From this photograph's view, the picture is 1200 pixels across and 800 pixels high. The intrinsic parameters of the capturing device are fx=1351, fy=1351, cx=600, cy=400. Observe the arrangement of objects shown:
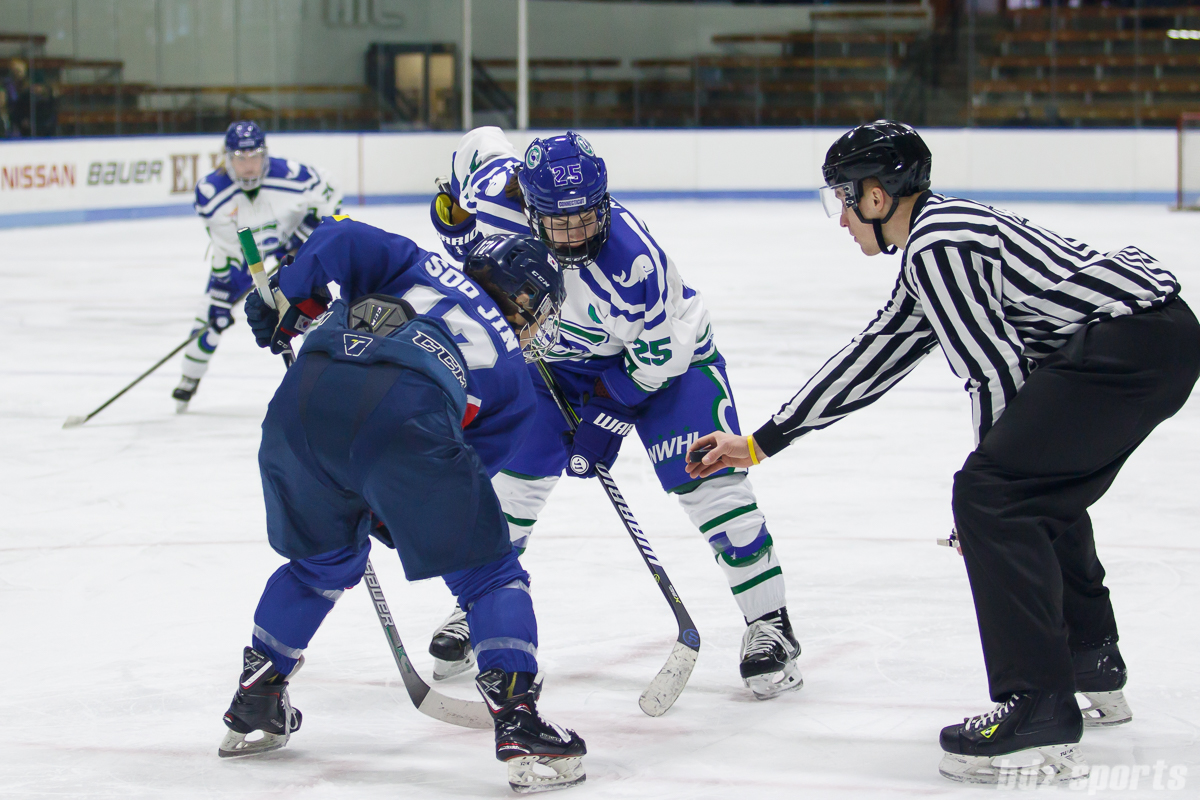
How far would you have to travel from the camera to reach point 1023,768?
2.18 meters

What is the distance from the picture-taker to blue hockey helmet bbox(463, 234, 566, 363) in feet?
7.04

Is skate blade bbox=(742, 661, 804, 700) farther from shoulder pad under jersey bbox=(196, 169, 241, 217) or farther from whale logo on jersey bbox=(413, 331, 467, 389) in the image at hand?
shoulder pad under jersey bbox=(196, 169, 241, 217)

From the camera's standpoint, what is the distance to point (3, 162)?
12.6 meters

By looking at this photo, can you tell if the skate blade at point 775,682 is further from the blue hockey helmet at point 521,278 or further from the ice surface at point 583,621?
the blue hockey helmet at point 521,278

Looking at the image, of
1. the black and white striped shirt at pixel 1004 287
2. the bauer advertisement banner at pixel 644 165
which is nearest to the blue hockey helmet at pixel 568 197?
the black and white striped shirt at pixel 1004 287

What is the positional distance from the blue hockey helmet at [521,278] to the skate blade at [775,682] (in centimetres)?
83

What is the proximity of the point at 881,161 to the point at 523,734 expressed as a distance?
1.07 metres

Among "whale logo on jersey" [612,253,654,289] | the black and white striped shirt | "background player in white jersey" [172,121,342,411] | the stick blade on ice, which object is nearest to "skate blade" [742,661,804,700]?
the stick blade on ice

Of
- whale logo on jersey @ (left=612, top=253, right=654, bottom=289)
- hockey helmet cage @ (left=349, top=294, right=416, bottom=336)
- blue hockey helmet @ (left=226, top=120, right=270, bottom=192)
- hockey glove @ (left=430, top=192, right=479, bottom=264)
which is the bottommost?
hockey helmet cage @ (left=349, top=294, right=416, bottom=336)

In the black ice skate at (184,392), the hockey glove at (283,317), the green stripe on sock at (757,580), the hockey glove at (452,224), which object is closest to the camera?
the hockey glove at (283,317)

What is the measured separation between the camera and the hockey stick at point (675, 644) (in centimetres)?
248

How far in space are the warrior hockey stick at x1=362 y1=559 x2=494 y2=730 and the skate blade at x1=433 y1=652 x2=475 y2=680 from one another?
13.9 inches

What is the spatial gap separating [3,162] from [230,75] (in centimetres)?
369

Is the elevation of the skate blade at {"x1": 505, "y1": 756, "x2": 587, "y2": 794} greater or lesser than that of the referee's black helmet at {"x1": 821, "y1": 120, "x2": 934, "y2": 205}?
lesser
